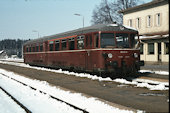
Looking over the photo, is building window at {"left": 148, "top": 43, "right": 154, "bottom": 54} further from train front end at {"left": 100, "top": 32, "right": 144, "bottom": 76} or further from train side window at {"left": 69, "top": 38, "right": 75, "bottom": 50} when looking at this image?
train front end at {"left": 100, "top": 32, "right": 144, "bottom": 76}

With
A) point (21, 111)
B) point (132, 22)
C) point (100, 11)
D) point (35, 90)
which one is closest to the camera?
point (21, 111)

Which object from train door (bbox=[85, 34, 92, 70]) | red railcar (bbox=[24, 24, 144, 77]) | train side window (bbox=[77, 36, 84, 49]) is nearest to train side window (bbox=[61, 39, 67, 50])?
red railcar (bbox=[24, 24, 144, 77])

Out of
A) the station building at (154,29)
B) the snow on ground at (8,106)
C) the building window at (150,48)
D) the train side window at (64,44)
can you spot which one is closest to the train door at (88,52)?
the train side window at (64,44)

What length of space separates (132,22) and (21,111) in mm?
32338

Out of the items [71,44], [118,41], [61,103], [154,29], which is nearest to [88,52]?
[118,41]

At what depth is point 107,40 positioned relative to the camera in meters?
14.1

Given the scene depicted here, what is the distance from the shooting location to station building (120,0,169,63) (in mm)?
30781

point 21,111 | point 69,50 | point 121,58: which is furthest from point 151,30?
point 21,111

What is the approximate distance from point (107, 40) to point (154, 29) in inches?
818

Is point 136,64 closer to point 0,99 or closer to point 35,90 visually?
point 35,90

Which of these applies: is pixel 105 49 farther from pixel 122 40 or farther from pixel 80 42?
pixel 80 42

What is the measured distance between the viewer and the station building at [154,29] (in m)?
30.8

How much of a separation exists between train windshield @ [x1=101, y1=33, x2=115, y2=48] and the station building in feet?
56.5

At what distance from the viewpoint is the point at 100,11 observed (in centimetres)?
5569
